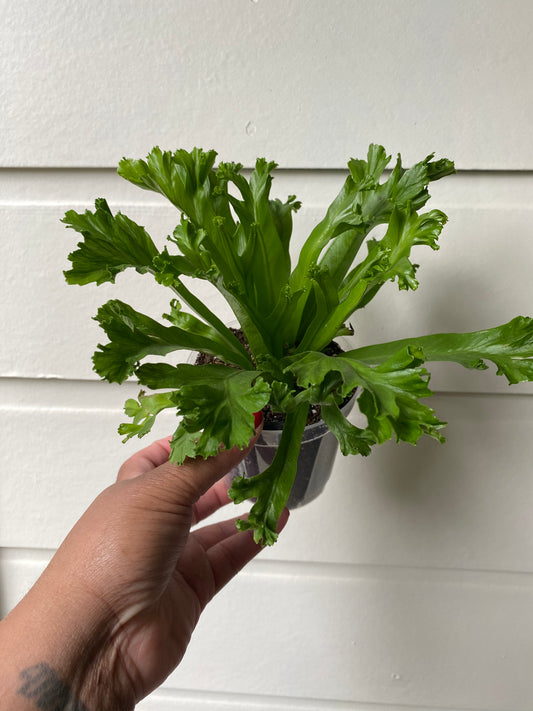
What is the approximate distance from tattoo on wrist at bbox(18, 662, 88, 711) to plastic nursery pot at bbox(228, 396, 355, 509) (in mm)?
209

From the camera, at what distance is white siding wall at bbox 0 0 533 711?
1.67ft

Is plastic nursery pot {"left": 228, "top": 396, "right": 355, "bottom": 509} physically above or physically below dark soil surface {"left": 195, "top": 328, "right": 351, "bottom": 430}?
below

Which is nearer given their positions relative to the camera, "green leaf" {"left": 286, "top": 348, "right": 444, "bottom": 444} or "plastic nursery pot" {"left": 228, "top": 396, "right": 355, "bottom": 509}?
"green leaf" {"left": 286, "top": 348, "right": 444, "bottom": 444}

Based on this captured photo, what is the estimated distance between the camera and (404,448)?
2.01 feet

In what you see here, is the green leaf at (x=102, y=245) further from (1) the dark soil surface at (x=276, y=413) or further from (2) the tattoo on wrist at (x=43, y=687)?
(2) the tattoo on wrist at (x=43, y=687)

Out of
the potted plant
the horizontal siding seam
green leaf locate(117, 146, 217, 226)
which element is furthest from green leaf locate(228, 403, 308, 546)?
the horizontal siding seam

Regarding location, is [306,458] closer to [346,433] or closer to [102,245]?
[346,433]

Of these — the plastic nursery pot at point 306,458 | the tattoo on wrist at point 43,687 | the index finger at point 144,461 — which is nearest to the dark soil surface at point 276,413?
the plastic nursery pot at point 306,458

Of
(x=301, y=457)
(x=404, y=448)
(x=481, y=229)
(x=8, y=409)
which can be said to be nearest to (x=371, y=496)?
(x=404, y=448)

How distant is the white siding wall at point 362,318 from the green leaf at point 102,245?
6.7 inches

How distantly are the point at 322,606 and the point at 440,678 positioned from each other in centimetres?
17

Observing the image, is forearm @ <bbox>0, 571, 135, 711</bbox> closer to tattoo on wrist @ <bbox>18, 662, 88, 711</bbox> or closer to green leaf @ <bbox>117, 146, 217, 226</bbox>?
tattoo on wrist @ <bbox>18, 662, 88, 711</bbox>

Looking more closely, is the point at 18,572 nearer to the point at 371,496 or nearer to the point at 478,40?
the point at 371,496

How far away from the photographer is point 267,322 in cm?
42
